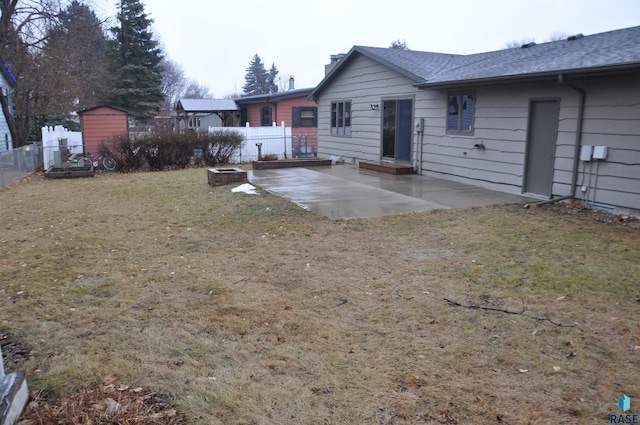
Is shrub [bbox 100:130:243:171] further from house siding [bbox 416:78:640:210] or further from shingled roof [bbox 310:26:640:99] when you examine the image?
house siding [bbox 416:78:640:210]

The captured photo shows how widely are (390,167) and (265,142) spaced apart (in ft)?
27.6

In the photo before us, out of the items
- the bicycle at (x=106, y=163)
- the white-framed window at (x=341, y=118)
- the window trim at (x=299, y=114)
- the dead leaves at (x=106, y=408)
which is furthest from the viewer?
the window trim at (x=299, y=114)

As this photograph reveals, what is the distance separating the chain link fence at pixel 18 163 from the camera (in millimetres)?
12500

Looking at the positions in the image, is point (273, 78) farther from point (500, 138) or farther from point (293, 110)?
point (500, 138)

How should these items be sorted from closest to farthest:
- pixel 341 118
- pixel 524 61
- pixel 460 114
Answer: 1. pixel 524 61
2. pixel 460 114
3. pixel 341 118

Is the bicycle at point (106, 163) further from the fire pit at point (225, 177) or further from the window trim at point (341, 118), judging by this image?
the window trim at point (341, 118)

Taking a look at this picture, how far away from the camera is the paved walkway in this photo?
29.2 ft

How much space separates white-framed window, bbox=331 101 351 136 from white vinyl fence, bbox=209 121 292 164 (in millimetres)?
3099

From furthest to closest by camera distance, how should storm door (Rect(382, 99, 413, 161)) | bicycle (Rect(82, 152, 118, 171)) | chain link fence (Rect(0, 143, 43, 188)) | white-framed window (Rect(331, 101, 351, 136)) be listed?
white-framed window (Rect(331, 101, 351, 136)), bicycle (Rect(82, 152, 118, 171)), storm door (Rect(382, 99, 413, 161)), chain link fence (Rect(0, 143, 43, 188))

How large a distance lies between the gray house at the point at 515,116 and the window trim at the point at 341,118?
626 mm

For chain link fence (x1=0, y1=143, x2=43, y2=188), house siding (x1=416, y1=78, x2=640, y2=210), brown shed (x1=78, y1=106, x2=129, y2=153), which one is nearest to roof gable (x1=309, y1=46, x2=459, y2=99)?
house siding (x1=416, y1=78, x2=640, y2=210)

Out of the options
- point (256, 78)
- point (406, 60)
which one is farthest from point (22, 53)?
point (256, 78)

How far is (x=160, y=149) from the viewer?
16297 mm

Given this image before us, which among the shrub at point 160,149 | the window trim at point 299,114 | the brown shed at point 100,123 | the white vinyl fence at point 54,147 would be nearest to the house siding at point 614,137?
the shrub at point 160,149
